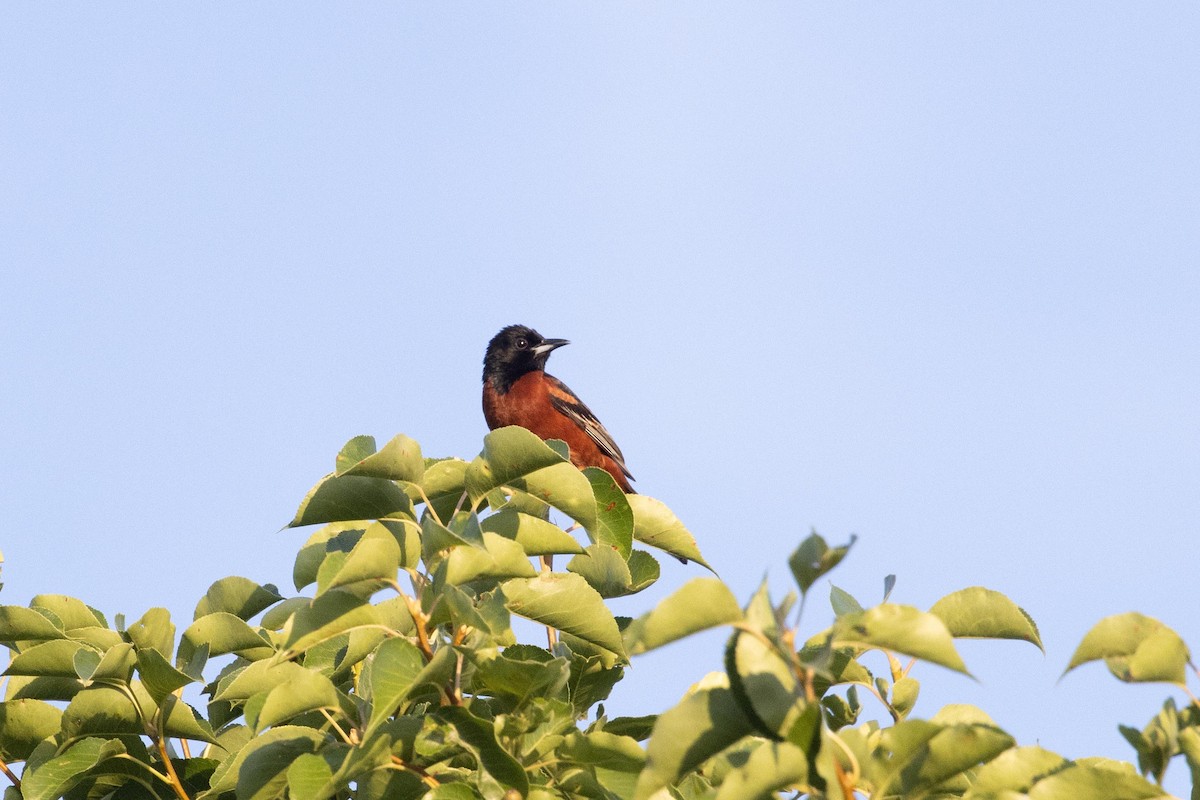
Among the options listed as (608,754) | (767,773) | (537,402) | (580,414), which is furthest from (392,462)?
(580,414)

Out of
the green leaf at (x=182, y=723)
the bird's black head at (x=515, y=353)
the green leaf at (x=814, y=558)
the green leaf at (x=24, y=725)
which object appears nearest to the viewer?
the green leaf at (x=814, y=558)

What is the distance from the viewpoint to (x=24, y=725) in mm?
2844

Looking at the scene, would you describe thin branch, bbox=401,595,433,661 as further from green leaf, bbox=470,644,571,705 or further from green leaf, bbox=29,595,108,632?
green leaf, bbox=29,595,108,632

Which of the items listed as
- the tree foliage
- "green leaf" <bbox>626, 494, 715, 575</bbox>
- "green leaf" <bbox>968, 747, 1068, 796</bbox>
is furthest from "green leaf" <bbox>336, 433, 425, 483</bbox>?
"green leaf" <bbox>968, 747, 1068, 796</bbox>

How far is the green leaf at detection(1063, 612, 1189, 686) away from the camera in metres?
1.77

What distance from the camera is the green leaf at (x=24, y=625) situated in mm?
2678

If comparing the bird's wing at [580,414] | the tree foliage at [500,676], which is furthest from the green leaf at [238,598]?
the bird's wing at [580,414]

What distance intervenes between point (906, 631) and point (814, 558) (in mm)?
214

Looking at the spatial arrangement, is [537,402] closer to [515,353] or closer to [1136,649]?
[515,353]

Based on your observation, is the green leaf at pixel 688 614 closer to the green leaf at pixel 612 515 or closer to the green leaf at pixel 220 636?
the green leaf at pixel 612 515

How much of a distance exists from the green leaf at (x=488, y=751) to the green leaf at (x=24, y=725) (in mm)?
1156

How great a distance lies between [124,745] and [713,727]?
1.64 metres

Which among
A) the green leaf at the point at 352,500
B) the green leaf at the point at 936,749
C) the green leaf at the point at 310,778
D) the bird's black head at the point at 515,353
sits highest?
the bird's black head at the point at 515,353

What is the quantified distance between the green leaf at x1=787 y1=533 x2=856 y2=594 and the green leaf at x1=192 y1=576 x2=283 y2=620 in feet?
5.75
